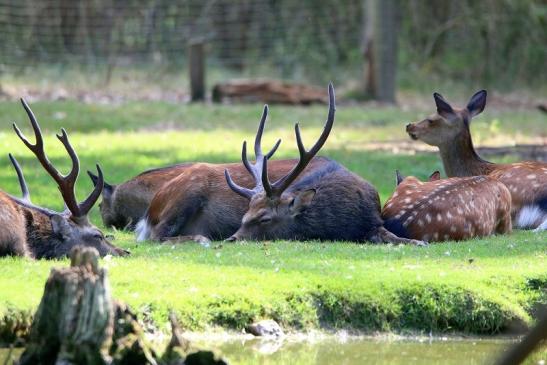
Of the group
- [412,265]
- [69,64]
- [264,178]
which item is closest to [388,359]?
[412,265]

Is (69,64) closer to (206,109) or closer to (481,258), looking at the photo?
(206,109)

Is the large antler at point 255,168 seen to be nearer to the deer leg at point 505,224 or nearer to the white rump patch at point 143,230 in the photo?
the white rump patch at point 143,230

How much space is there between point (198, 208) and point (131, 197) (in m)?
1.00

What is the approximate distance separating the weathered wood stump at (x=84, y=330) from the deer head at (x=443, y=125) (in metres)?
6.70

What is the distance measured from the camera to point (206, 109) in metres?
19.7

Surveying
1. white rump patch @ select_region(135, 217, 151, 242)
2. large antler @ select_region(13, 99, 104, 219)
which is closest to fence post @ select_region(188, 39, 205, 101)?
white rump patch @ select_region(135, 217, 151, 242)

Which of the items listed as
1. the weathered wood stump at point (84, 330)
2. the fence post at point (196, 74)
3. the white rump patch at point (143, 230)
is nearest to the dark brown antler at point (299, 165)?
the white rump patch at point (143, 230)

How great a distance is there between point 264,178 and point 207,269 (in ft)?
5.34

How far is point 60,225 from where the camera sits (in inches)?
343

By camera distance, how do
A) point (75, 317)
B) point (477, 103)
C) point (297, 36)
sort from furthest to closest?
1. point (297, 36)
2. point (477, 103)
3. point (75, 317)

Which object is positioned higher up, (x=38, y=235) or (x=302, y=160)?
(x=302, y=160)

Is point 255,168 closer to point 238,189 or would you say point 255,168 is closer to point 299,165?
point 238,189

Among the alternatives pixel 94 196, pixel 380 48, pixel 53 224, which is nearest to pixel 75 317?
pixel 94 196

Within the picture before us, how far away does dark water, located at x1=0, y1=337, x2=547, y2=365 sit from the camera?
22.4 feet
